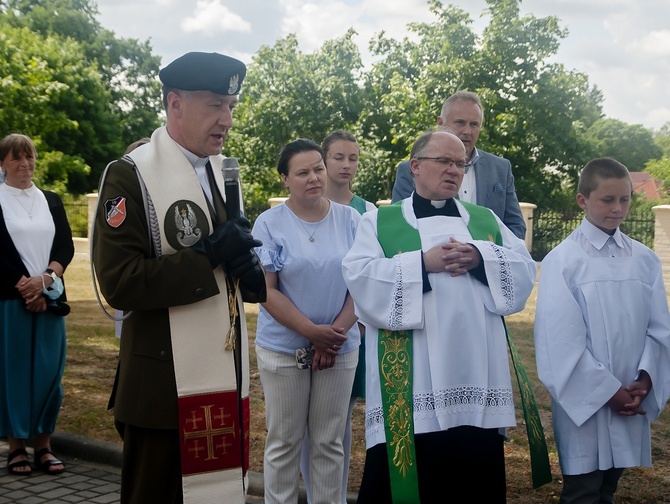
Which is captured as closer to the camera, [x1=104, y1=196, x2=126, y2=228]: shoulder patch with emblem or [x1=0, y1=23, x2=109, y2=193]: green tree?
[x1=104, y1=196, x2=126, y2=228]: shoulder patch with emblem

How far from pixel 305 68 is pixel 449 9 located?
8.67 meters

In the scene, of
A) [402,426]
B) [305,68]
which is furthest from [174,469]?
[305,68]

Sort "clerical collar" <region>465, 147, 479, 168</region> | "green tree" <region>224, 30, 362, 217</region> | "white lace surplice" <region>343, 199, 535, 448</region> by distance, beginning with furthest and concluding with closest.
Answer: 1. "green tree" <region>224, 30, 362, 217</region>
2. "clerical collar" <region>465, 147, 479, 168</region>
3. "white lace surplice" <region>343, 199, 535, 448</region>

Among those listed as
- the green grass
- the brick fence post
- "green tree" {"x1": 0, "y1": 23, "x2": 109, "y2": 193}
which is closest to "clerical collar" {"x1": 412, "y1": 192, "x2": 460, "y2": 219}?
the green grass

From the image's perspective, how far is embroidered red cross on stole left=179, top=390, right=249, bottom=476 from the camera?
2996 millimetres

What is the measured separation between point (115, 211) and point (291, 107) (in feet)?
114

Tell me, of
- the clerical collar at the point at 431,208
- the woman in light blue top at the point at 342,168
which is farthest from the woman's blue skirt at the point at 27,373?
the clerical collar at the point at 431,208

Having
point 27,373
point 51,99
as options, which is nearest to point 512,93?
point 51,99

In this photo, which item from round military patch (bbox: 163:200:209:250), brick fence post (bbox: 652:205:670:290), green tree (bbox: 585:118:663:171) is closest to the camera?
round military patch (bbox: 163:200:209:250)

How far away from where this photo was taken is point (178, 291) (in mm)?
2936

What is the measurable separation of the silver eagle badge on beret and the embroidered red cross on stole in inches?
44.3

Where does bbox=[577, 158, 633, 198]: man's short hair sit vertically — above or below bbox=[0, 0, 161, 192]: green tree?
below

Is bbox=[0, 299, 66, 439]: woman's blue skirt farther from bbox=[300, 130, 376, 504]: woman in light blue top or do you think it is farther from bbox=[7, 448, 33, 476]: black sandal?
bbox=[300, 130, 376, 504]: woman in light blue top

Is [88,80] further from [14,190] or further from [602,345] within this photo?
[602,345]
